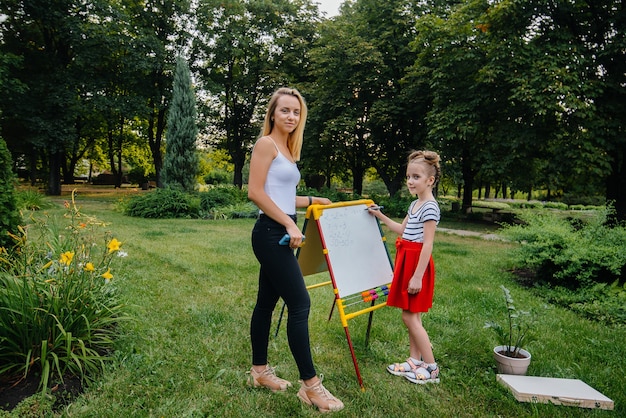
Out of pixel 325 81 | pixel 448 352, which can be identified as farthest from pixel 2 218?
pixel 325 81

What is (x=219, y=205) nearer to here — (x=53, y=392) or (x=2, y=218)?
(x=2, y=218)

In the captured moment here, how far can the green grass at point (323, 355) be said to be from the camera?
2.66 meters

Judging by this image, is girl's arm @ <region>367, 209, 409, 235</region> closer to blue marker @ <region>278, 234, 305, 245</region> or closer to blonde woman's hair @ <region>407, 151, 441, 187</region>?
blonde woman's hair @ <region>407, 151, 441, 187</region>

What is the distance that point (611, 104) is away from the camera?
11.6m

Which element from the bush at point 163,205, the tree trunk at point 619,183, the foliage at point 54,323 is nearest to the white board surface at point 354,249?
the foliage at point 54,323

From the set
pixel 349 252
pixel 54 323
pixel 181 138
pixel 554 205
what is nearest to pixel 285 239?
pixel 349 252

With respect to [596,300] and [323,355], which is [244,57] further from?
[323,355]

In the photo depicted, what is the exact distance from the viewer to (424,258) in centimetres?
290

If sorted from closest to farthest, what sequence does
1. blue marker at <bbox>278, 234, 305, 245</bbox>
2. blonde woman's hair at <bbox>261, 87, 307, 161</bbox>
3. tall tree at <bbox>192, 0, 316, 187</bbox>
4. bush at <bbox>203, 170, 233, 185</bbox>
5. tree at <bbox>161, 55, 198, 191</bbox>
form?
blue marker at <bbox>278, 234, 305, 245</bbox> → blonde woman's hair at <bbox>261, 87, 307, 161</bbox> → tree at <bbox>161, 55, 198, 191</bbox> → tall tree at <bbox>192, 0, 316, 187</bbox> → bush at <bbox>203, 170, 233, 185</bbox>

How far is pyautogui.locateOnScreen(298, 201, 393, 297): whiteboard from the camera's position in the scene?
3.12 m

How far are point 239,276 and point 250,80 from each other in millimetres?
22648

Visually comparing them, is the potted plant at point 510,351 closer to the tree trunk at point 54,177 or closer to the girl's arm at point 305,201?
the girl's arm at point 305,201

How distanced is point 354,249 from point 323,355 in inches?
39.7

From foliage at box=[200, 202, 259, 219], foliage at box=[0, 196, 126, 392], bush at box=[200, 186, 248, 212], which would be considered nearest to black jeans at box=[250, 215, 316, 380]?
foliage at box=[0, 196, 126, 392]
